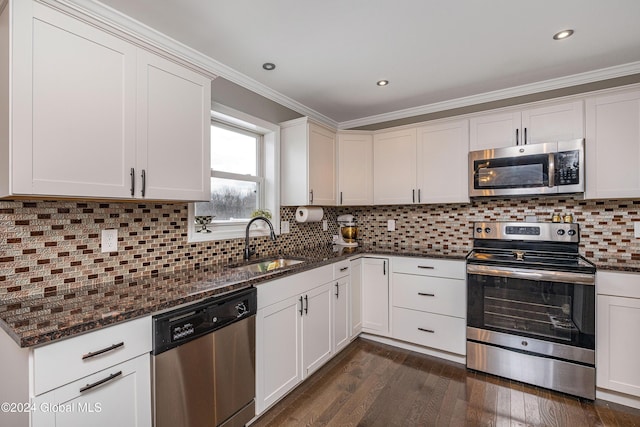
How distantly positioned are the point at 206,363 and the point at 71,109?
132 cm

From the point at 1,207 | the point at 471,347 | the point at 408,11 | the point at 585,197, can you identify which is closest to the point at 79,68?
the point at 1,207

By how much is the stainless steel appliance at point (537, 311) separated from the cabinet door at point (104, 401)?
7.64 feet

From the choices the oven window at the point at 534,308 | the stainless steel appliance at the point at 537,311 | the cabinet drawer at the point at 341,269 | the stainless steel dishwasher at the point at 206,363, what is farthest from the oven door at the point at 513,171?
the stainless steel dishwasher at the point at 206,363

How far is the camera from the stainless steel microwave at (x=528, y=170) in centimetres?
235

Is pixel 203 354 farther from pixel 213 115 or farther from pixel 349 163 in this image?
pixel 349 163

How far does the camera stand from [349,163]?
3299 millimetres

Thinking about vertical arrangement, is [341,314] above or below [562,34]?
below

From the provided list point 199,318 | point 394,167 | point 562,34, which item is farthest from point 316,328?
point 562,34

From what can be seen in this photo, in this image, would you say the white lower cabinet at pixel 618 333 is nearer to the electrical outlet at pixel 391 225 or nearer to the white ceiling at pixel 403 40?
the white ceiling at pixel 403 40

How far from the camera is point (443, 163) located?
294 centimetres

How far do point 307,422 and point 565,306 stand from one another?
6.45 feet

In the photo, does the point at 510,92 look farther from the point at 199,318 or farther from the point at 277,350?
the point at 199,318

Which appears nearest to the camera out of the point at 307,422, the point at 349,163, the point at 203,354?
the point at 203,354

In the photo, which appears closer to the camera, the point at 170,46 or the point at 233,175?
the point at 170,46
